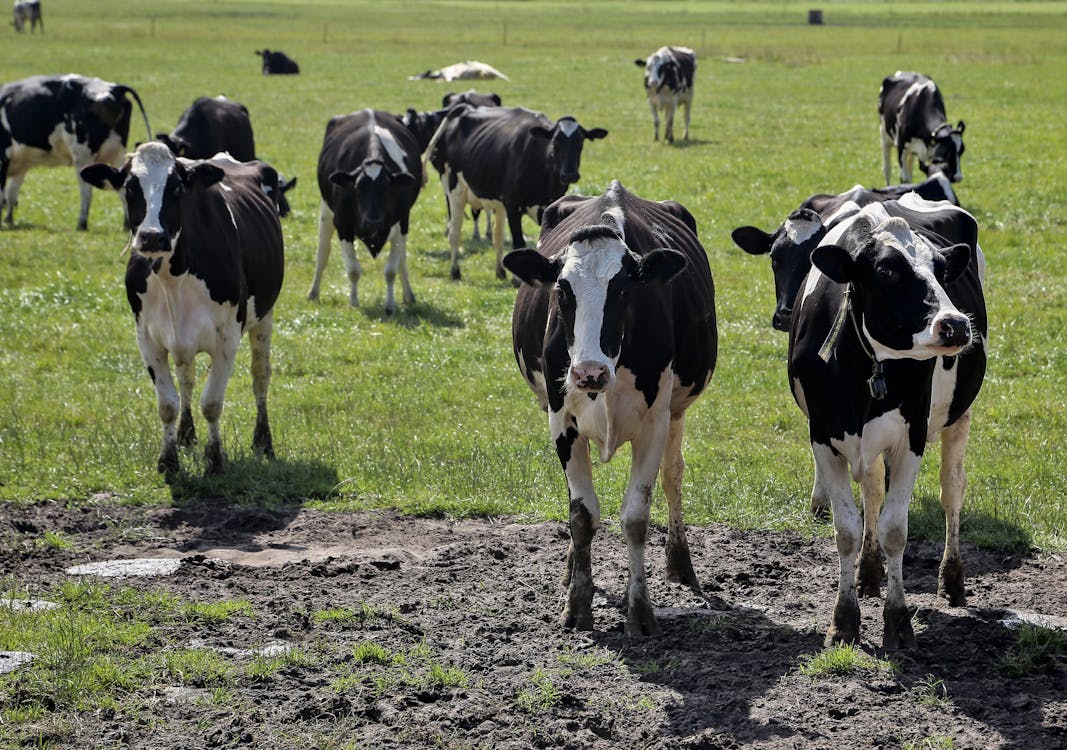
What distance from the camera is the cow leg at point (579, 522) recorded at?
7531mm

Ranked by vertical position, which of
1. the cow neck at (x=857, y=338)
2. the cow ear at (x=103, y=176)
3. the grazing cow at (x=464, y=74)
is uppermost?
the grazing cow at (x=464, y=74)

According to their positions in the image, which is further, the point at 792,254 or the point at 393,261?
the point at 393,261

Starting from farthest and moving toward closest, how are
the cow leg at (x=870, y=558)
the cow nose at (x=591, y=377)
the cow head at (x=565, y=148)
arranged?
the cow head at (x=565, y=148)
the cow leg at (x=870, y=558)
the cow nose at (x=591, y=377)

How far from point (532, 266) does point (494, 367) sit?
711 cm

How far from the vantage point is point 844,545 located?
23.5 feet

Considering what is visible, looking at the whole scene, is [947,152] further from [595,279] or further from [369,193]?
[595,279]

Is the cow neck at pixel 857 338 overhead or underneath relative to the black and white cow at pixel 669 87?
underneath

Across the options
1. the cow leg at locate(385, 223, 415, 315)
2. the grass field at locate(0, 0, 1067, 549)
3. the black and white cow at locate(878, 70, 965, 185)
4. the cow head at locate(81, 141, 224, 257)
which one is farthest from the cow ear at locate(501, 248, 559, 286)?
the black and white cow at locate(878, 70, 965, 185)

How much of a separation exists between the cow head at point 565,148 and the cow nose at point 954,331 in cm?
1281

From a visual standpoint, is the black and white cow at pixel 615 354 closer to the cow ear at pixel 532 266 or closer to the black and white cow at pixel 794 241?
the cow ear at pixel 532 266

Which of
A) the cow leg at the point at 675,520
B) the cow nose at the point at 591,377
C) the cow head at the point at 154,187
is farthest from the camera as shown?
the cow head at the point at 154,187

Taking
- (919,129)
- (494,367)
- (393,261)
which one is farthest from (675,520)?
(919,129)

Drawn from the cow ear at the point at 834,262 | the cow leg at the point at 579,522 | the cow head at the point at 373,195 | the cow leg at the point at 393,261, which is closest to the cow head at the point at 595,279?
the cow leg at the point at 579,522

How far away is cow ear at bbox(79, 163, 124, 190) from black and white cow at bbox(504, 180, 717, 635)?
3860mm
